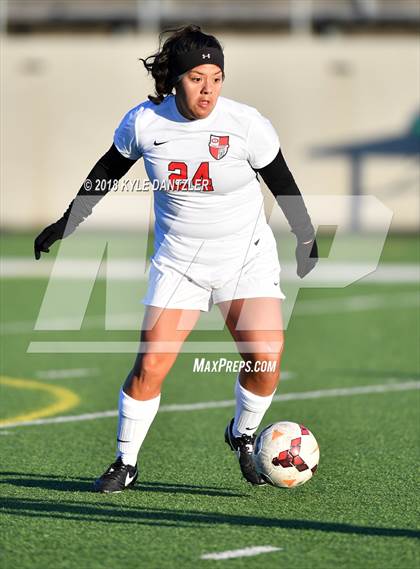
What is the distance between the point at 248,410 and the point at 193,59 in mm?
1979

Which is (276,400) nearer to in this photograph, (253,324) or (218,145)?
(253,324)

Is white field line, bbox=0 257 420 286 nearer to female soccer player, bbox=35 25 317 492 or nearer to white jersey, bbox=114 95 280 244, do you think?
female soccer player, bbox=35 25 317 492

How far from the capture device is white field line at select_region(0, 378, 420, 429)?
895 cm

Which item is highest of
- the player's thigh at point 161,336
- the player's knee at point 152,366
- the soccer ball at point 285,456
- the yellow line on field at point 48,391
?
the player's thigh at point 161,336

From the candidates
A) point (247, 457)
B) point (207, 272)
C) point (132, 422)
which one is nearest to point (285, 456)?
point (247, 457)

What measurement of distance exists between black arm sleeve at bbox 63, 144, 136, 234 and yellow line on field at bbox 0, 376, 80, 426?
274 centimetres

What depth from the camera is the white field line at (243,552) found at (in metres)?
5.24

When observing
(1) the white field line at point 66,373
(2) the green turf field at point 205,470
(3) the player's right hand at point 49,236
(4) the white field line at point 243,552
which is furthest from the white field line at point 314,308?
(4) the white field line at point 243,552

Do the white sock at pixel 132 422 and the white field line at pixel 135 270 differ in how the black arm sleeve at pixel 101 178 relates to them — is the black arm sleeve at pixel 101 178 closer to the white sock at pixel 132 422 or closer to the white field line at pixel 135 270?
the white sock at pixel 132 422

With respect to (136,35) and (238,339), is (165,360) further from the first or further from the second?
(136,35)

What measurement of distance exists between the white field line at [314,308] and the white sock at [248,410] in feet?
24.7

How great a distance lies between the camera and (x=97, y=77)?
109 feet

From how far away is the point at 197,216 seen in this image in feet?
21.0

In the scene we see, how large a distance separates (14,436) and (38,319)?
706 centimetres
